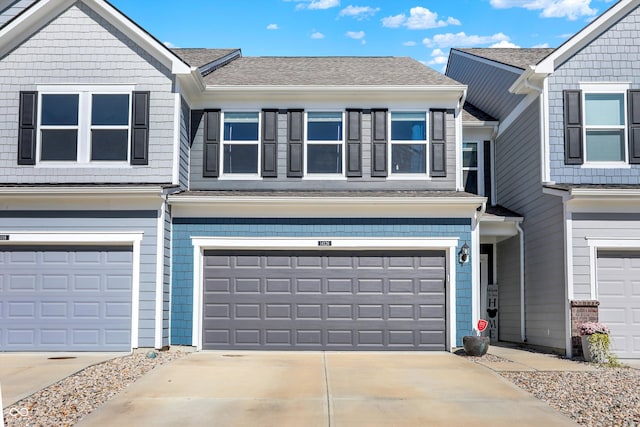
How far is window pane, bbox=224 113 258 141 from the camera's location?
1578 cm

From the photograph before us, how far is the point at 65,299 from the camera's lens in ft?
45.8

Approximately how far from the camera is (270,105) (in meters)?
15.8

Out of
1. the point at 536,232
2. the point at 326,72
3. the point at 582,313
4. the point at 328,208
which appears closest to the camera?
the point at 582,313

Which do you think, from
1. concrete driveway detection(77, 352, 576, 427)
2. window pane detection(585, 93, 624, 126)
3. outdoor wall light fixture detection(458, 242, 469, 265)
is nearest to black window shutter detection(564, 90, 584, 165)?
window pane detection(585, 93, 624, 126)

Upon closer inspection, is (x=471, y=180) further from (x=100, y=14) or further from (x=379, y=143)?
(x=100, y=14)

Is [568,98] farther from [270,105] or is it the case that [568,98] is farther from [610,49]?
[270,105]

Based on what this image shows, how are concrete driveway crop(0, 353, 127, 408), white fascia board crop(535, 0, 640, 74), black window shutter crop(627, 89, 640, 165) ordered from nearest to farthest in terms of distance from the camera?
concrete driveway crop(0, 353, 127, 408)
black window shutter crop(627, 89, 640, 165)
white fascia board crop(535, 0, 640, 74)

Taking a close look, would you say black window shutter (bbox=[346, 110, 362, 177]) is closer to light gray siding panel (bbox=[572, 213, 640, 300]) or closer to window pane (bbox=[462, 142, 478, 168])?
window pane (bbox=[462, 142, 478, 168])

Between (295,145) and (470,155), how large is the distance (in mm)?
5814

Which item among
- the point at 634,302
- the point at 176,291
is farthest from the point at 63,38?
the point at 634,302

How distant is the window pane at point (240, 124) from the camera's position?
15.8m

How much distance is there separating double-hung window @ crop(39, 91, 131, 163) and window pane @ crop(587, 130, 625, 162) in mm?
9742

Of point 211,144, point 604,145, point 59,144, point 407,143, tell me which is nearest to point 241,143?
point 211,144

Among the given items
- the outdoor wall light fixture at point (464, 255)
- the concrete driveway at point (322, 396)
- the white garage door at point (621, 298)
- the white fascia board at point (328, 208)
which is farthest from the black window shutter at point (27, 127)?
the white garage door at point (621, 298)
